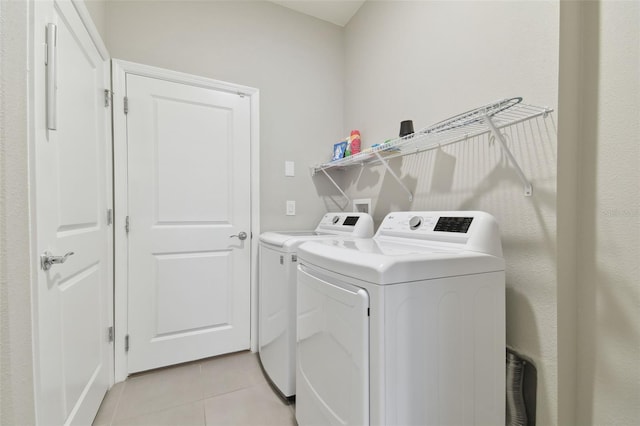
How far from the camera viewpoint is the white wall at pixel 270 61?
1.85m

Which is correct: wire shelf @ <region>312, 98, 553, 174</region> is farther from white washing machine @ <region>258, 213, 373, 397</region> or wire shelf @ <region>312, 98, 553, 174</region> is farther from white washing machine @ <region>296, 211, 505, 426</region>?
white washing machine @ <region>258, 213, 373, 397</region>

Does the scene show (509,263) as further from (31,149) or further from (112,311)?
(112,311)

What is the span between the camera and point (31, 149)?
0.87m

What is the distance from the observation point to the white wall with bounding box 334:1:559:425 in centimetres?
104

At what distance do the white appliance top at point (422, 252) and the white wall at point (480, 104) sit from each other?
175 millimetres

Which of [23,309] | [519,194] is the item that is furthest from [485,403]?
[23,309]

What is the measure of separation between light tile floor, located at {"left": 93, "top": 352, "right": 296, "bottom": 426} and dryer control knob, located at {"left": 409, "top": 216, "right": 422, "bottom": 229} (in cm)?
118

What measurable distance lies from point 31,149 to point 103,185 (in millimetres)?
820

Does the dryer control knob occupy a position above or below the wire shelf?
below

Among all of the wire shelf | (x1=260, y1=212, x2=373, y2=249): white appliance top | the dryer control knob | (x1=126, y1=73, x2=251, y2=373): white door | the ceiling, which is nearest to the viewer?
the wire shelf

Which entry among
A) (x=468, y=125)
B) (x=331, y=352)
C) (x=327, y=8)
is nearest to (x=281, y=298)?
(x=331, y=352)

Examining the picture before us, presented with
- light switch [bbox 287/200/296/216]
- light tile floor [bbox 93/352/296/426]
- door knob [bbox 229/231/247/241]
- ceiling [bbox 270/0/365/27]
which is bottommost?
light tile floor [bbox 93/352/296/426]

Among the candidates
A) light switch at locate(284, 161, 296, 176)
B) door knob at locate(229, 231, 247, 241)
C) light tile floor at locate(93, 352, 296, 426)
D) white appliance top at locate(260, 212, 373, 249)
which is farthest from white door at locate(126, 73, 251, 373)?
white appliance top at locate(260, 212, 373, 249)

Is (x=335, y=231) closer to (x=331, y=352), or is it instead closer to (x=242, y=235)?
(x=242, y=235)
